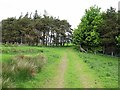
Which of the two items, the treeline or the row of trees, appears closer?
the row of trees

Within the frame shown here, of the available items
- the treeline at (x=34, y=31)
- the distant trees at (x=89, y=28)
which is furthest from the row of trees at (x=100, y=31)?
the treeline at (x=34, y=31)

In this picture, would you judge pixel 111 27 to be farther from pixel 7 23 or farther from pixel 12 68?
pixel 7 23

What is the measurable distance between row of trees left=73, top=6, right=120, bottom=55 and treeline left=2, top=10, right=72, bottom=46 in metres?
21.8

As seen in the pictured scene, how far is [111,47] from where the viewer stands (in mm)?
55469

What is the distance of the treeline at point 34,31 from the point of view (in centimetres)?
8481

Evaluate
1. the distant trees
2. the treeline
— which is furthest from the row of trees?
the treeline

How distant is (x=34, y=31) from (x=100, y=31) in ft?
117

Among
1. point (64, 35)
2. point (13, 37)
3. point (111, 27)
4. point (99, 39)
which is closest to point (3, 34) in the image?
point (13, 37)

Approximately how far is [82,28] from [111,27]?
49.1 ft

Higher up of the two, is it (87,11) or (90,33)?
(87,11)

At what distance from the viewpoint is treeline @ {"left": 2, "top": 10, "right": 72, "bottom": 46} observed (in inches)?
3339

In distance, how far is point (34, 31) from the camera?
87.8m

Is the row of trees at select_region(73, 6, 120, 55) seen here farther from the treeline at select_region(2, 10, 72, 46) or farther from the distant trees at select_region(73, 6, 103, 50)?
the treeline at select_region(2, 10, 72, 46)

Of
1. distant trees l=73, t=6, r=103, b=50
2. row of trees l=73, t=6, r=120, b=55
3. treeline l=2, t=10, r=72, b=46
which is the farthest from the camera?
treeline l=2, t=10, r=72, b=46
